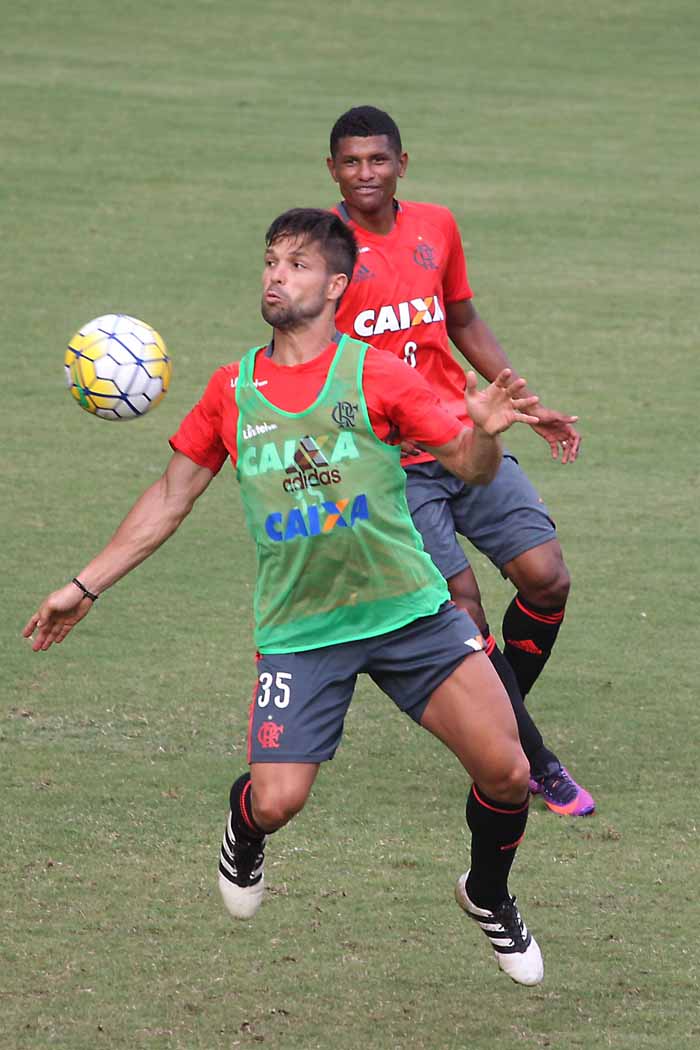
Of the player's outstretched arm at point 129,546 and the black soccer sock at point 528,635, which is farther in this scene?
the black soccer sock at point 528,635

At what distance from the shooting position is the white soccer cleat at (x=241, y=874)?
587 centimetres

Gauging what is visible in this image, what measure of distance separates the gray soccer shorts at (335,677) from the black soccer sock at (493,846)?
39 cm

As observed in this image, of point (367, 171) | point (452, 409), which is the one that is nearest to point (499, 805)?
point (452, 409)

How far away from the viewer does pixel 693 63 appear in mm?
23469

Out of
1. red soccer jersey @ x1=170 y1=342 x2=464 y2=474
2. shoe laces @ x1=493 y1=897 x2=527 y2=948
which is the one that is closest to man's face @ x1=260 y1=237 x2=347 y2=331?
red soccer jersey @ x1=170 y1=342 x2=464 y2=474

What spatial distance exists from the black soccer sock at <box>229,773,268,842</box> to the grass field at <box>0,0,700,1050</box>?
0.42 meters

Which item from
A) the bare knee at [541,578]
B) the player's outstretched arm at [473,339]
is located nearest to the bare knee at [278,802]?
the bare knee at [541,578]

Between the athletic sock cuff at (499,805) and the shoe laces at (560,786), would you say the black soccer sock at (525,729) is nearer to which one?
the shoe laces at (560,786)

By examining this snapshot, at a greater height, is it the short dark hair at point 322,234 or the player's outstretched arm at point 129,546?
the short dark hair at point 322,234

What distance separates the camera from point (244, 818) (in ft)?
19.1

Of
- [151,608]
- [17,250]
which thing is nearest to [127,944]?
[151,608]

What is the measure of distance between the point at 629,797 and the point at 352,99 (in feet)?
49.0

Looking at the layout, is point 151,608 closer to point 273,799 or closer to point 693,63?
point 273,799

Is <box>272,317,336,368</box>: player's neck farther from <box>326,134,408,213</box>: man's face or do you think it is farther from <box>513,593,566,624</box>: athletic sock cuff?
<box>513,593,566,624</box>: athletic sock cuff
